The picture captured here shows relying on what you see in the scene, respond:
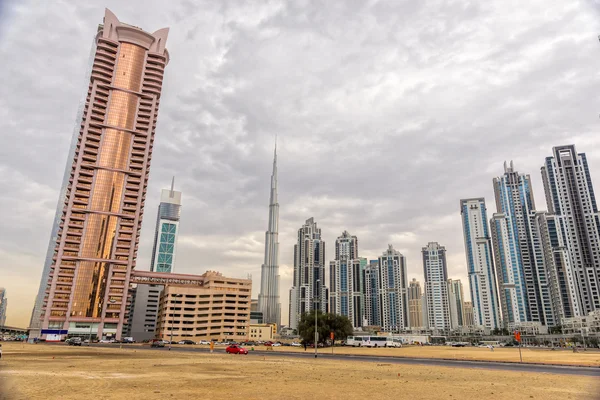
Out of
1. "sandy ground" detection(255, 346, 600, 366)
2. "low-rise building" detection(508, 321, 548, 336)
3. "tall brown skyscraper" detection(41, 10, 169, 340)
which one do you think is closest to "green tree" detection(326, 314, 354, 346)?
"sandy ground" detection(255, 346, 600, 366)

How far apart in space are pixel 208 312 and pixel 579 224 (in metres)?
189

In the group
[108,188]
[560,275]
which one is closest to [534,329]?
[560,275]

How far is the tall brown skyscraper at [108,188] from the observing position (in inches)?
Result: 5689

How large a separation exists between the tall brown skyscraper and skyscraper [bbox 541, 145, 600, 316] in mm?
209784

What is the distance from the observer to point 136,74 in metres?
172

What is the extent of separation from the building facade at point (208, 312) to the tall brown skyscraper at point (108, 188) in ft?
77.1

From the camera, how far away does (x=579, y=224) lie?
18775cm

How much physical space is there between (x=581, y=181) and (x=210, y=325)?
201613 mm

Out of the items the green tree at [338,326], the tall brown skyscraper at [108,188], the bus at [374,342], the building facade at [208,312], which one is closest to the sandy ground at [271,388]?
the bus at [374,342]

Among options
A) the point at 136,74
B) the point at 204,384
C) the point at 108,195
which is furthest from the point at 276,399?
the point at 136,74

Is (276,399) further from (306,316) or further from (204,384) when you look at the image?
(306,316)

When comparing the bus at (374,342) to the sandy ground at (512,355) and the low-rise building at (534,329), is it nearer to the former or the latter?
the sandy ground at (512,355)

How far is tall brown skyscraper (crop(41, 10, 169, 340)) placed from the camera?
144 metres

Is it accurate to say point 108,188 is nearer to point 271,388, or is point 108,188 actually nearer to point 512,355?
point 512,355
